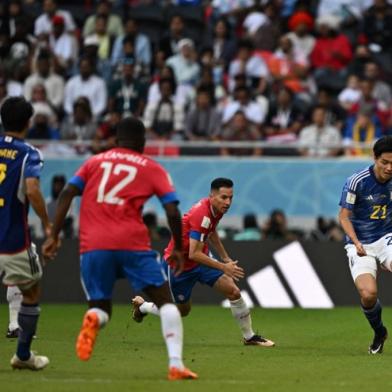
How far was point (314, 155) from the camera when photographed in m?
23.7

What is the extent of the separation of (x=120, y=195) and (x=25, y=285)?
53.7 inches

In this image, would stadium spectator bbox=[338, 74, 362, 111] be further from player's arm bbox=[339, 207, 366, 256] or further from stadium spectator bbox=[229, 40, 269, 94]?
player's arm bbox=[339, 207, 366, 256]

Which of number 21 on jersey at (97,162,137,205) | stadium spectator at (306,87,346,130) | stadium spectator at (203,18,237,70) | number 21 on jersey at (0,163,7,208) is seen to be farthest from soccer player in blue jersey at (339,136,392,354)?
stadium spectator at (203,18,237,70)

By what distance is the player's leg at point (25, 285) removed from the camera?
37.2 feet

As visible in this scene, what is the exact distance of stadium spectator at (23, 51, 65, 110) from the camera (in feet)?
84.4

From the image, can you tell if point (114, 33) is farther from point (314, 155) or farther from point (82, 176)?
point (82, 176)

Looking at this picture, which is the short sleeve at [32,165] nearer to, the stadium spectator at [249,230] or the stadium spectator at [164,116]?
the stadium spectator at [249,230]

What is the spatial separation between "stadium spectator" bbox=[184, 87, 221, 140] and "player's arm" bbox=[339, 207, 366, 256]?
34.8 ft

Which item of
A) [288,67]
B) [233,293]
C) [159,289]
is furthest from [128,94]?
[159,289]

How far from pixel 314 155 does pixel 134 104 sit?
3817mm

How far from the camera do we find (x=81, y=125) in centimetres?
2436

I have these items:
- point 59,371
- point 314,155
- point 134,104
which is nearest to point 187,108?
point 134,104

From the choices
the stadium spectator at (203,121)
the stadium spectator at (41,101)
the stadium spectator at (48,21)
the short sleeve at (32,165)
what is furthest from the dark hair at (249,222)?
the short sleeve at (32,165)

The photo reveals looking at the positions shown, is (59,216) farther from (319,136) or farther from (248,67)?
(248,67)
